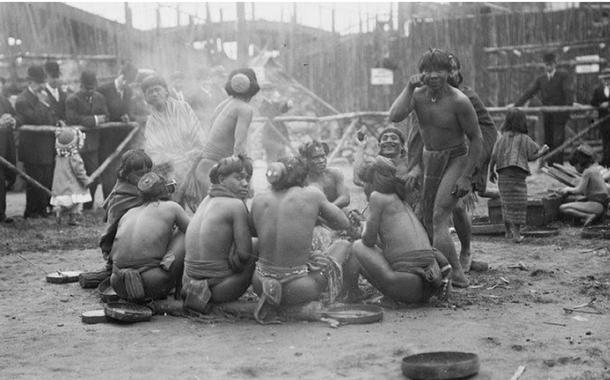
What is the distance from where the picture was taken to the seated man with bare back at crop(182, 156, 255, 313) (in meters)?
5.92

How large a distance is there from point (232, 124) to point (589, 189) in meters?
5.02

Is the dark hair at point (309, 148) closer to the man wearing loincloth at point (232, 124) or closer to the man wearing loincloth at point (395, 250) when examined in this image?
the man wearing loincloth at point (232, 124)

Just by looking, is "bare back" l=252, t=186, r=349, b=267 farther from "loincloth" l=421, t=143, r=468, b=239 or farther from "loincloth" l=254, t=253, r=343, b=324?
"loincloth" l=421, t=143, r=468, b=239

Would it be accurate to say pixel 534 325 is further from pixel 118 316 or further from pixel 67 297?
pixel 67 297

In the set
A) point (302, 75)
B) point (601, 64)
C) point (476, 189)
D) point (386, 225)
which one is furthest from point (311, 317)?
point (302, 75)

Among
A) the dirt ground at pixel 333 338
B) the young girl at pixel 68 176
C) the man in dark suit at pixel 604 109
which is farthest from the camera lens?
the man in dark suit at pixel 604 109

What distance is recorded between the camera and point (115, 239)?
254 inches

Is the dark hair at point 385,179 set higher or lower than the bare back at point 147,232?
higher

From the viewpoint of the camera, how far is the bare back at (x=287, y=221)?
580cm

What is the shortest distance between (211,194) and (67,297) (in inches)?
74.3

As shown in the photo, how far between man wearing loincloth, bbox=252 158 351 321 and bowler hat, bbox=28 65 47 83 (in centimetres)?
747

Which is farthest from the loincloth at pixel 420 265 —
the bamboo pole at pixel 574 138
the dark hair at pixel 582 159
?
the bamboo pole at pixel 574 138

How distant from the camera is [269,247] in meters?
5.85

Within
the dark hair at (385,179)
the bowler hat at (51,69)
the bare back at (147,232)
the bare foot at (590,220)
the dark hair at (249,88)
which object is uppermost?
the bowler hat at (51,69)
